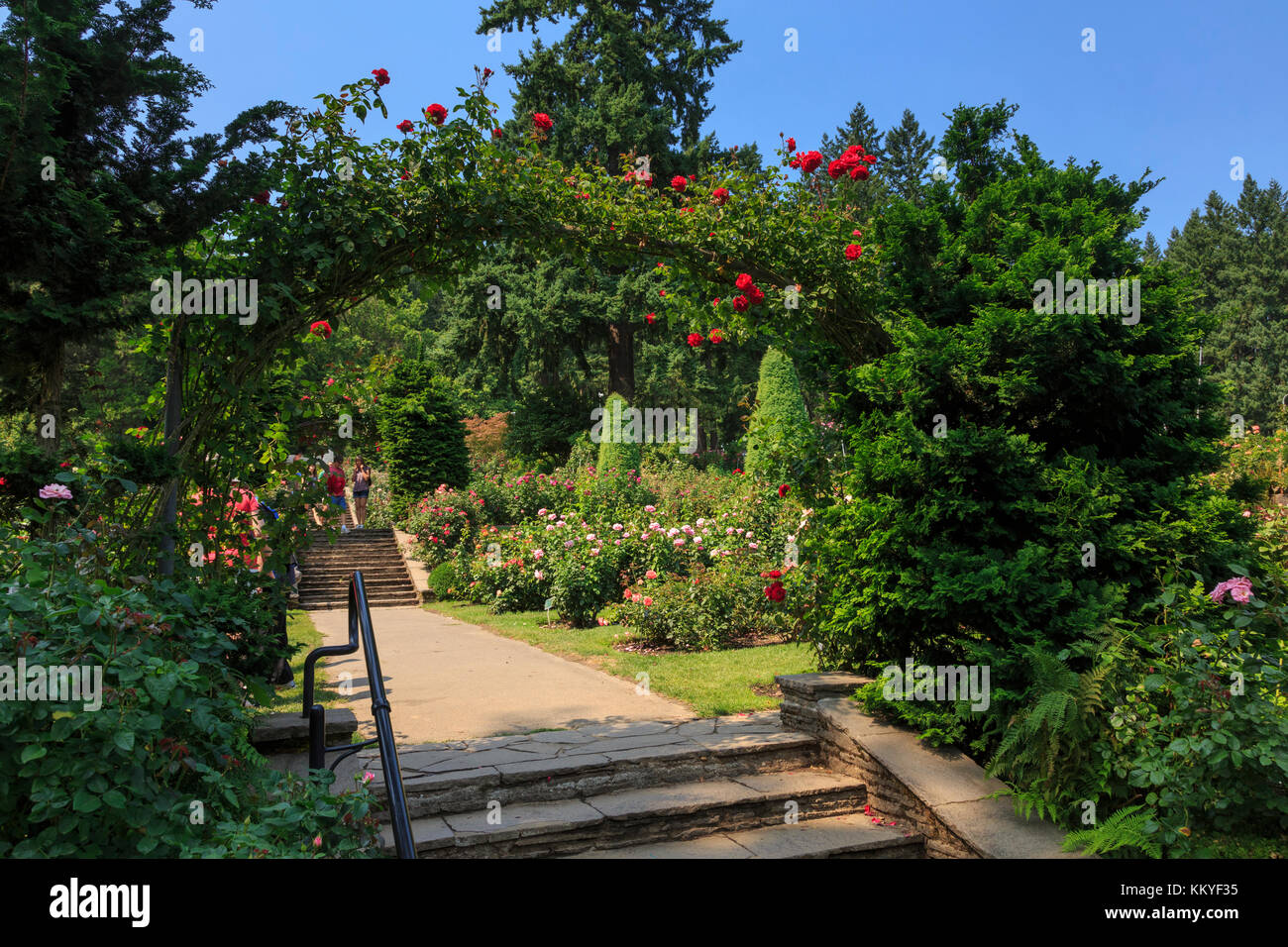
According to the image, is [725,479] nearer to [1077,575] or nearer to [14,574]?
[1077,575]

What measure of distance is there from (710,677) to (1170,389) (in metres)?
4.08

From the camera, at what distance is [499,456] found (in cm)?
2612

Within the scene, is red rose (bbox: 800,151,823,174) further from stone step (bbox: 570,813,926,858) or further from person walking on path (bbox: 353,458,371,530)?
person walking on path (bbox: 353,458,371,530)

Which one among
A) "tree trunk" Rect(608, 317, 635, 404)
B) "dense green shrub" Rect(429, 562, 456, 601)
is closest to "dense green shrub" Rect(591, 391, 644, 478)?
"tree trunk" Rect(608, 317, 635, 404)

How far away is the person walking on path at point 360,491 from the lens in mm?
17219

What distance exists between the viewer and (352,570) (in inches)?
595

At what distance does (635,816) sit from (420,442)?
614 inches

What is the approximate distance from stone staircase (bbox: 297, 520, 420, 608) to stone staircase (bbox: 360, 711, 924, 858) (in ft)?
29.5

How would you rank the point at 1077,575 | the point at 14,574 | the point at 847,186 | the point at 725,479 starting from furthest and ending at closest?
1. the point at 725,479
2. the point at 847,186
3. the point at 1077,575
4. the point at 14,574

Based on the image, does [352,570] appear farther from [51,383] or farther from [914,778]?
[914,778]

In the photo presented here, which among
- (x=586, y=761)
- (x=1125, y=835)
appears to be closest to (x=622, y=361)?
(x=586, y=761)

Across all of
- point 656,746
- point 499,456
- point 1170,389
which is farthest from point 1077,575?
point 499,456

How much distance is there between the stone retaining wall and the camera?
3.57 m

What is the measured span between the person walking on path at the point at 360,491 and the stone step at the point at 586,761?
1329 cm
